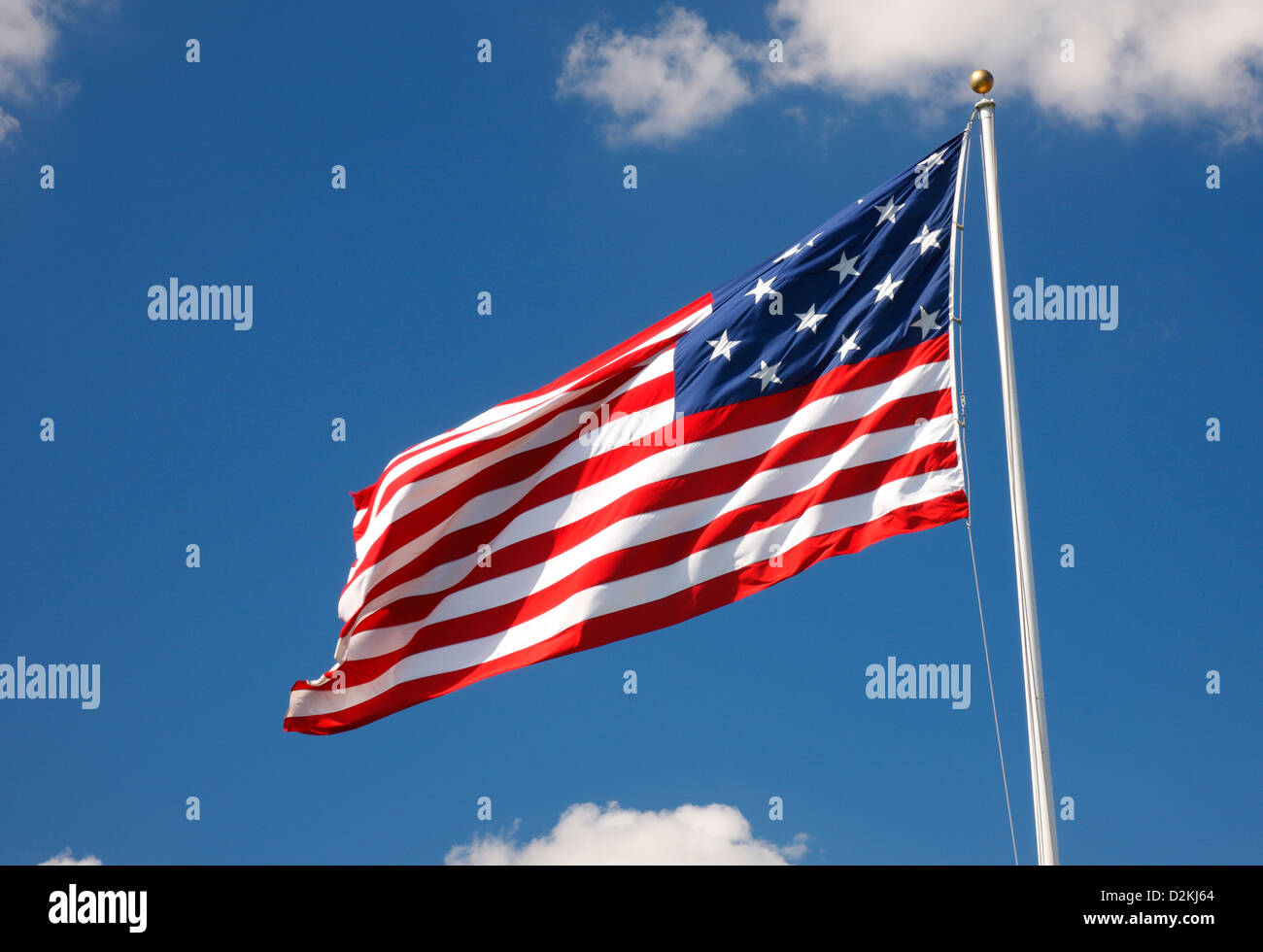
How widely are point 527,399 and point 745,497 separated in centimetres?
319

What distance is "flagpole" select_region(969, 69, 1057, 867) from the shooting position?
1358 centimetres

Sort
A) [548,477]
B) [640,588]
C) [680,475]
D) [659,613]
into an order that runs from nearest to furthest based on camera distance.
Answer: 1. [659,613]
2. [640,588]
3. [680,475]
4. [548,477]

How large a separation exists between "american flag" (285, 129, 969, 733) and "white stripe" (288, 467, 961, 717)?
0.08 ft

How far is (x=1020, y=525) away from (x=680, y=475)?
4097mm

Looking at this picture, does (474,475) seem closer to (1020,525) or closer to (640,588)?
(640,588)

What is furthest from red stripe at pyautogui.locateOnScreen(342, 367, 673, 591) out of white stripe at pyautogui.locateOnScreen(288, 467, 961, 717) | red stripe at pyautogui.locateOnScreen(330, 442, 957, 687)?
white stripe at pyautogui.locateOnScreen(288, 467, 961, 717)

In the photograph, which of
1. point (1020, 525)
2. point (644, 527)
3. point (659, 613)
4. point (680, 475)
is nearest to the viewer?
point (1020, 525)

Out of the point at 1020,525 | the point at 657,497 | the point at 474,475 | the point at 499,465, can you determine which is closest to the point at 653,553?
the point at 657,497

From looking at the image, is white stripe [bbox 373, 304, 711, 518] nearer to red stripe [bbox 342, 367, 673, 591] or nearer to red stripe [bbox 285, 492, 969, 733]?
red stripe [bbox 342, 367, 673, 591]

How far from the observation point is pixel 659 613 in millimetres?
16406

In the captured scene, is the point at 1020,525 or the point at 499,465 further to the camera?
the point at 499,465

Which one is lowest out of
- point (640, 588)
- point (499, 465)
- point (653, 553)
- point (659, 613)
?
point (659, 613)

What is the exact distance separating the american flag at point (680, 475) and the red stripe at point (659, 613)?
0.9 inches
